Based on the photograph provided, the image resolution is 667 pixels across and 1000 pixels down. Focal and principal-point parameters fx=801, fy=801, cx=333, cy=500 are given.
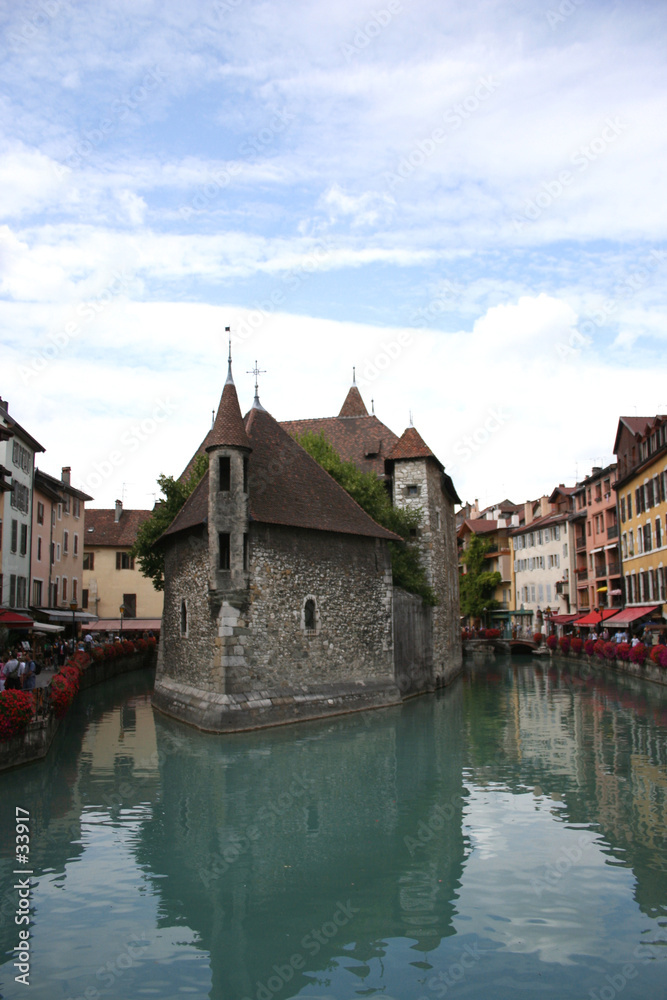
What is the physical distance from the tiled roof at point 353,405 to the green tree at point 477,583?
1234 inches

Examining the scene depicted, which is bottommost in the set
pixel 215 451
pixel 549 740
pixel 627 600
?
pixel 549 740

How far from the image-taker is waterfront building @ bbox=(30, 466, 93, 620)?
37906mm

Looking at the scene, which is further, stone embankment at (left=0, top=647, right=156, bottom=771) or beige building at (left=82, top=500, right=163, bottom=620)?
beige building at (left=82, top=500, right=163, bottom=620)

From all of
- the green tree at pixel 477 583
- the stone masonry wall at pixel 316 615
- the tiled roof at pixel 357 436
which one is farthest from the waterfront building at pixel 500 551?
the stone masonry wall at pixel 316 615

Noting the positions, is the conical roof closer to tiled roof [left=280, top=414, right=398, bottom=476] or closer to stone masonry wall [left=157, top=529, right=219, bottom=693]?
stone masonry wall [left=157, top=529, right=219, bottom=693]

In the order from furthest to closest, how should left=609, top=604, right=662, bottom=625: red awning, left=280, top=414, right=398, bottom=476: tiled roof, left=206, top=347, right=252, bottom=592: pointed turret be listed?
left=609, top=604, right=662, bottom=625: red awning, left=280, top=414, right=398, bottom=476: tiled roof, left=206, top=347, right=252, bottom=592: pointed turret

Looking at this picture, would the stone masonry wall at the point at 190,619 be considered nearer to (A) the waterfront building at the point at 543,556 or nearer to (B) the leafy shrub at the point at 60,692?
(B) the leafy shrub at the point at 60,692

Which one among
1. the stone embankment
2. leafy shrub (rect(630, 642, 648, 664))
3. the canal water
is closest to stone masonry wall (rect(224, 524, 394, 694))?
the canal water

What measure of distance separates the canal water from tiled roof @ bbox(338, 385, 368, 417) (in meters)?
25.1

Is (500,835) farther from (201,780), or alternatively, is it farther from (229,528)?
(229,528)

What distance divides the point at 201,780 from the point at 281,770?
149 cm

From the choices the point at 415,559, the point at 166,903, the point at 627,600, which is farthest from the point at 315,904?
the point at 627,600

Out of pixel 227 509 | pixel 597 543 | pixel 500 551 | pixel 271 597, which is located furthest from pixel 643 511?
pixel 500 551

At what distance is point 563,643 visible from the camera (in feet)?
151
